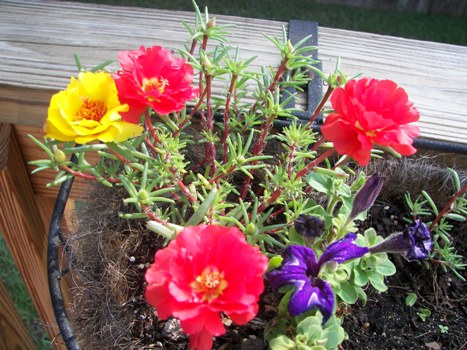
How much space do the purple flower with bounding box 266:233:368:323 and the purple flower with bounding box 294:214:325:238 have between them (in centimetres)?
2

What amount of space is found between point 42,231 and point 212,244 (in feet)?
2.66

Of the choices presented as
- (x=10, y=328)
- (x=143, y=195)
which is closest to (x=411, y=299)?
(x=143, y=195)

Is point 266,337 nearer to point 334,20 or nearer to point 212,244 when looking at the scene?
point 212,244

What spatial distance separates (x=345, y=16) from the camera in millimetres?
2807

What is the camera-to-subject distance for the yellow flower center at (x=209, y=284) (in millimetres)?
564

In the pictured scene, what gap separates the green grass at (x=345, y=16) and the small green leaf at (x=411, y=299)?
2022mm

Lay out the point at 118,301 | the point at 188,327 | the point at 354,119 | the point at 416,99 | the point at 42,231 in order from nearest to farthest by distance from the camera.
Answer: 1. the point at 188,327
2. the point at 354,119
3. the point at 118,301
4. the point at 416,99
5. the point at 42,231

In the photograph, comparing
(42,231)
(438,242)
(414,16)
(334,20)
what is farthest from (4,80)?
(414,16)

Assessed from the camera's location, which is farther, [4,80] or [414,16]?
[414,16]

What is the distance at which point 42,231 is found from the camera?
1276 millimetres

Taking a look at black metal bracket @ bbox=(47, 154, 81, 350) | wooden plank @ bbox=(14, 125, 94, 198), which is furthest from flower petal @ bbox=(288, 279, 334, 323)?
wooden plank @ bbox=(14, 125, 94, 198)

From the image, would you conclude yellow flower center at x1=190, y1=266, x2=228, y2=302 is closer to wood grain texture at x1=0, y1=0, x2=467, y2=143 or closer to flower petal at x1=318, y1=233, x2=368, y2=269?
flower petal at x1=318, y1=233, x2=368, y2=269

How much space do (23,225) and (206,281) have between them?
737mm

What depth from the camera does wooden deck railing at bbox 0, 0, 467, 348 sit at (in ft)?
3.11
